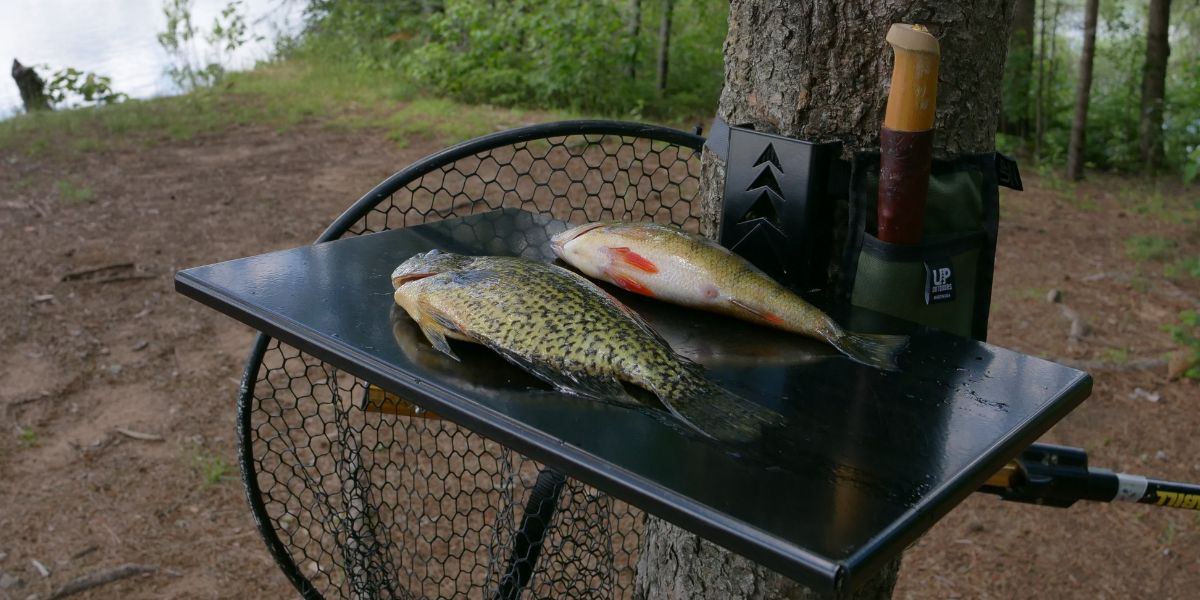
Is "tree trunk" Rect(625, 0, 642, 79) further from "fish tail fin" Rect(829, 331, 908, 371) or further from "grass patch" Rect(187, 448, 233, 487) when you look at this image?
"fish tail fin" Rect(829, 331, 908, 371)

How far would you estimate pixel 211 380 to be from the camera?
4.60 m

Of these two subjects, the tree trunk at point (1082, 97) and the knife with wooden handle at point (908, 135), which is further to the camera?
the tree trunk at point (1082, 97)

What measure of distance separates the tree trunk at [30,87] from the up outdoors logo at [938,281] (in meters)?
10.8

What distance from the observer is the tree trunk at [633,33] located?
1024 cm

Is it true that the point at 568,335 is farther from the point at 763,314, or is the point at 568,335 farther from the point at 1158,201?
the point at 1158,201

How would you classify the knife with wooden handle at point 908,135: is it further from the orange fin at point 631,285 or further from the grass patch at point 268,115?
the grass patch at point 268,115

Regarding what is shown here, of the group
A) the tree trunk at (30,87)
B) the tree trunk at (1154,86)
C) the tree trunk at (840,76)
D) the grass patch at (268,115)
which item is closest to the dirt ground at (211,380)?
the grass patch at (268,115)

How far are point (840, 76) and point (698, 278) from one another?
510 millimetres

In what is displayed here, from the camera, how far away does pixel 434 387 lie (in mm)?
1247

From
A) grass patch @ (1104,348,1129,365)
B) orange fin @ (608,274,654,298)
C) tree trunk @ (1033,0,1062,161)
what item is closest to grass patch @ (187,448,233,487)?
orange fin @ (608,274,654,298)

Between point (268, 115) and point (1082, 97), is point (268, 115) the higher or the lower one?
the lower one

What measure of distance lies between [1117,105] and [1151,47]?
998 millimetres

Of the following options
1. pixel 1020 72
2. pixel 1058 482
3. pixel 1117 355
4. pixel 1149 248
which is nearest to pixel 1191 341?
pixel 1117 355

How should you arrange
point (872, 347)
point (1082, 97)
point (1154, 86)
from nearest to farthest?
point (872, 347) → point (1082, 97) → point (1154, 86)
